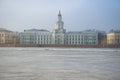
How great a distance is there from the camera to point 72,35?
120 feet

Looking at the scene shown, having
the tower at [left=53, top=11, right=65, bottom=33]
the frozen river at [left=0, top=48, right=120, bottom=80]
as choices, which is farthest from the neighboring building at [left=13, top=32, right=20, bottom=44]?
the frozen river at [left=0, top=48, right=120, bottom=80]

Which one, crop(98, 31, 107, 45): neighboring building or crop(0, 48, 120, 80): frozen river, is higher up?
crop(98, 31, 107, 45): neighboring building

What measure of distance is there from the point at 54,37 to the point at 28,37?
11.8 feet

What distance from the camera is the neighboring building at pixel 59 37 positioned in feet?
118

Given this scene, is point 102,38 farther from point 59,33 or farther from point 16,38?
point 16,38

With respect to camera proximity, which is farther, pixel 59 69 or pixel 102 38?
pixel 102 38

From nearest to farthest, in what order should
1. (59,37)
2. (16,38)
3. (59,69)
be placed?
(59,69) → (59,37) → (16,38)

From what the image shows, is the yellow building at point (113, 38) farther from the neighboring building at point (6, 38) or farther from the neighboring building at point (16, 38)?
the neighboring building at point (6, 38)

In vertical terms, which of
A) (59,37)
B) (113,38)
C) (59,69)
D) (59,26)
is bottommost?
(59,69)

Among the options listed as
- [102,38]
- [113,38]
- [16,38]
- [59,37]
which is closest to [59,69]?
[113,38]

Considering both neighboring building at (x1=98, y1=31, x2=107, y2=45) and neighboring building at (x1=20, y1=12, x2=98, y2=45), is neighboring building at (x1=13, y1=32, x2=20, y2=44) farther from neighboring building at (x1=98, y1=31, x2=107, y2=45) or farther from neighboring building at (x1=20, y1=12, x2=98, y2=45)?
neighboring building at (x1=98, y1=31, x2=107, y2=45)

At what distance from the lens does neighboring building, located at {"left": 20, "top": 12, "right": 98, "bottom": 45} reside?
35.9 meters

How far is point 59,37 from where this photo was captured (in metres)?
36.6

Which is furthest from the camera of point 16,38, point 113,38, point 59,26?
point 59,26
